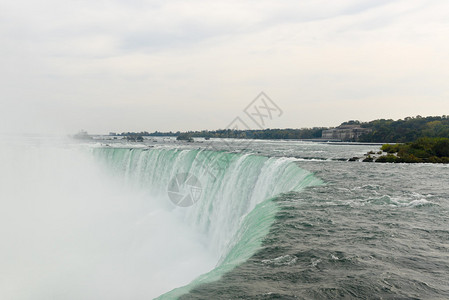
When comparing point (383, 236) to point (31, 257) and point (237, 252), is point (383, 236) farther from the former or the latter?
point (31, 257)

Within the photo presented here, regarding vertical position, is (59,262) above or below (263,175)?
below

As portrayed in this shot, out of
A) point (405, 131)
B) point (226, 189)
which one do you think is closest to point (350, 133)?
point (405, 131)

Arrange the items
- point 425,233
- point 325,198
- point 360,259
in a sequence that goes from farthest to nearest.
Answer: point 325,198, point 425,233, point 360,259

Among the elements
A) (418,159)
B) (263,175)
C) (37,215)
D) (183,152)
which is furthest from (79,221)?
(418,159)

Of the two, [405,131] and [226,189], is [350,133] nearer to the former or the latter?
[405,131]

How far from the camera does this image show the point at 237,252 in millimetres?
6723

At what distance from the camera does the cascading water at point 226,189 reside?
838 cm

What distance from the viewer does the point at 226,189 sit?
1908 centimetres

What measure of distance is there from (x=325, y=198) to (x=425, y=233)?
355 centimetres

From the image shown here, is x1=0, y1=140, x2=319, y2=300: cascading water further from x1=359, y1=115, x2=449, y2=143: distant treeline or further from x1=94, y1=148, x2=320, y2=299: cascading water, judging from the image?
x1=359, y1=115, x2=449, y2=143: distant treeline

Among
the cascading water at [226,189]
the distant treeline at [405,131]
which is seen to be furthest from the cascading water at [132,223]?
the distant treeline at [405,131]

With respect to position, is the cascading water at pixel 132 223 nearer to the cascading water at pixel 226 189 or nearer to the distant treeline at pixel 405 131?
the cascading water at pixel 226 189

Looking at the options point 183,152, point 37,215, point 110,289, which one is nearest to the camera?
point 110,289

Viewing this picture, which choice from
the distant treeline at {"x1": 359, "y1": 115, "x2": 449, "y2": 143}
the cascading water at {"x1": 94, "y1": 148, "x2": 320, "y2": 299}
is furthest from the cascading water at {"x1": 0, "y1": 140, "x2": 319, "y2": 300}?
the distant treeline at {"x1": 359, "y1": 115, "x2": 449, "y2": 143}
